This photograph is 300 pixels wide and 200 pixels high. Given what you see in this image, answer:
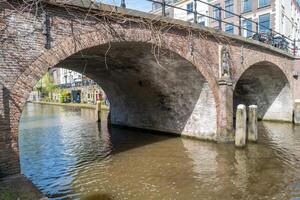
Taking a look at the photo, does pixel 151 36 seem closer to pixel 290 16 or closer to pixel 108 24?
pixel 108 24

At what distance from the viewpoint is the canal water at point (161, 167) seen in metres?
7.66

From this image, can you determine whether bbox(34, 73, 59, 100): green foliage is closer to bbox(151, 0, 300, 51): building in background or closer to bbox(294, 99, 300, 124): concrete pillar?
bbox(151, 0, 300, 51): building in background

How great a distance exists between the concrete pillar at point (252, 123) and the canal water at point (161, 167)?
0.50 meters

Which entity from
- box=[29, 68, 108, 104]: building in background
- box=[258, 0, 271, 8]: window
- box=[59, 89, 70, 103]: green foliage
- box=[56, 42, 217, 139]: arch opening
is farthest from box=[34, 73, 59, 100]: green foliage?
box=[56, 42, 217, 139]: arch opening

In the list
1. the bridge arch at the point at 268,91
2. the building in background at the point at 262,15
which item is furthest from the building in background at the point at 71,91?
the bridge arch at the point at 268,91

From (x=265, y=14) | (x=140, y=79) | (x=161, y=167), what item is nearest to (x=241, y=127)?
(x=161, y=167)

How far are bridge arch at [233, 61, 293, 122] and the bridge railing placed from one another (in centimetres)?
197

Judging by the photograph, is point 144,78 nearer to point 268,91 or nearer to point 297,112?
point 268,91

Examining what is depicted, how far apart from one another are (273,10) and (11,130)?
31100mm

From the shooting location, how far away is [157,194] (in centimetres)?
750

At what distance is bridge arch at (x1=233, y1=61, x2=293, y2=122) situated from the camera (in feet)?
62.1

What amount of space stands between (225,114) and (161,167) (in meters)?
4.40

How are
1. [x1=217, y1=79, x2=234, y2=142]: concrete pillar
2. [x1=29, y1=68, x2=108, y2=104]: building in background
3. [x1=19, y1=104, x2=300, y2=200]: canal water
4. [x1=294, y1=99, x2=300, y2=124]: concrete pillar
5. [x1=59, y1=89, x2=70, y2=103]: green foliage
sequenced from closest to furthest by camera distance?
1. [x1=19, y1=104, x2=300, y2=200]: canal water
2. [x1=217, y1=79, x2=234, y2=142]: concrete pillar
3. [x1=294, y1=99, x2=300, y2=124]: concrete pillar
4. [x1=29, y1=68, x2=108, y2=104]: building in background
5. [x1=59, y1=89, x2=70, y2=103]: green foliage

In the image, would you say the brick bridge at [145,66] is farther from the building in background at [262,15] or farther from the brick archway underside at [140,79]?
the building in background at [262,15]
